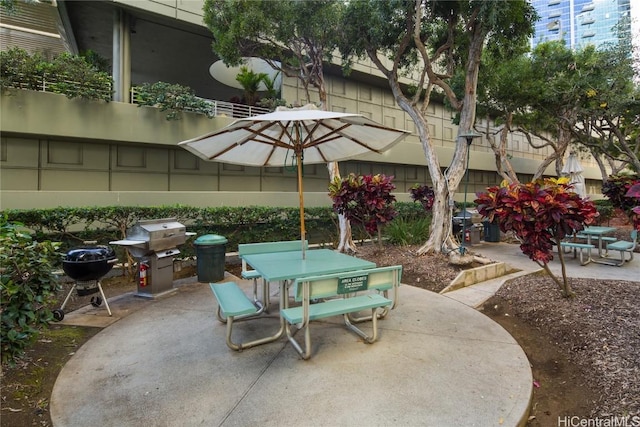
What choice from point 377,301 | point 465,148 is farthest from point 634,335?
point 465,148

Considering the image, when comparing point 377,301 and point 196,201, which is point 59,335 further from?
point 196,201

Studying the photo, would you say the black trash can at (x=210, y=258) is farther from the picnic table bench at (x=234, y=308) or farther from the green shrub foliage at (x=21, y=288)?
the green shrub foliage at (x=21, y=288)

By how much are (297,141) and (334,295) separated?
87.1 inches

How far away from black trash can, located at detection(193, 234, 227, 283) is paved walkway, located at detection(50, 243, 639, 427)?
6.64ft

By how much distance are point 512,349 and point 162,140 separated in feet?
30.7

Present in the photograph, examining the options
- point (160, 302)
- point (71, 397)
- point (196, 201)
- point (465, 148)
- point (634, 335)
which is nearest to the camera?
point (71, 397)

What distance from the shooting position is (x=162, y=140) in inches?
359

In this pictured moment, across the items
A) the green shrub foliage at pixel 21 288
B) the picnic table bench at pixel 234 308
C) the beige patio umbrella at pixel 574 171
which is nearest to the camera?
the green shrub foliage at pixel 21 288

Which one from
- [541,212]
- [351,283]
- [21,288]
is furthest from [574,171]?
[21,288]

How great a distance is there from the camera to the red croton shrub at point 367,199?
7188 millimetres

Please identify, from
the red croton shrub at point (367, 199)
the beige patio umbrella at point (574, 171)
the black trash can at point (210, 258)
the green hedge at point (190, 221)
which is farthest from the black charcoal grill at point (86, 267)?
the beige patio umbrella at point (574, 171)

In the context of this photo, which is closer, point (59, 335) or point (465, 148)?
point (59, 335)

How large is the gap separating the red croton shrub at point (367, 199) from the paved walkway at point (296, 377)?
3229 mm

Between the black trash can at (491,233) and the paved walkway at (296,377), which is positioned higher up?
the black trash can at (491,233)
